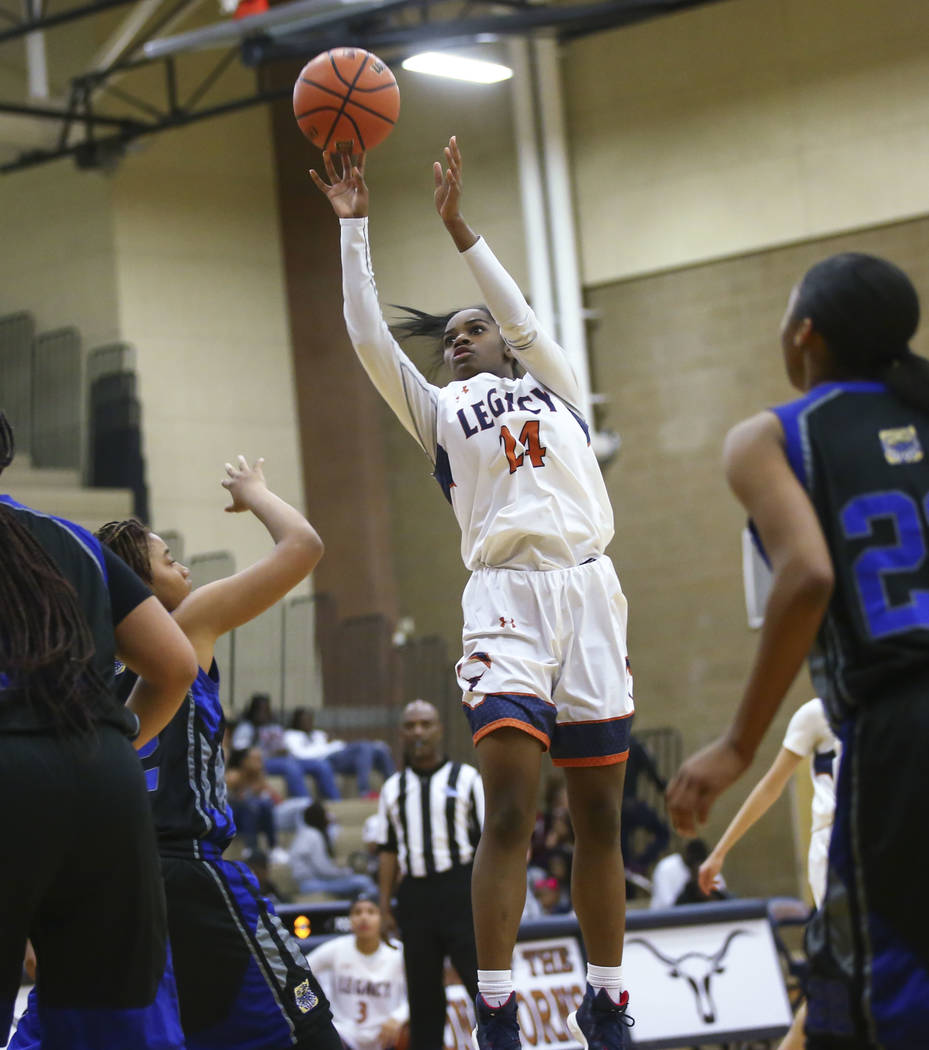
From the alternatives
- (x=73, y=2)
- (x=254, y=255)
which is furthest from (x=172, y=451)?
(x=73, y=2)

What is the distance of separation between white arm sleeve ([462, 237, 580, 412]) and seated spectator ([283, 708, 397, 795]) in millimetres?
11734

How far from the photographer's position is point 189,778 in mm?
4059

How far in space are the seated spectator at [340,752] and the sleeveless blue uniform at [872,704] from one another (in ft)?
45.0

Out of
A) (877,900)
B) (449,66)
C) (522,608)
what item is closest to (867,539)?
(877,900)

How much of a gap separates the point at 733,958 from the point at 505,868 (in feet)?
18.6

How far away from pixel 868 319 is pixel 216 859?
2209 mm

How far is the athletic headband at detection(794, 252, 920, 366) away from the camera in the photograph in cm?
301

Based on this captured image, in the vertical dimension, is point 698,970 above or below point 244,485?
below

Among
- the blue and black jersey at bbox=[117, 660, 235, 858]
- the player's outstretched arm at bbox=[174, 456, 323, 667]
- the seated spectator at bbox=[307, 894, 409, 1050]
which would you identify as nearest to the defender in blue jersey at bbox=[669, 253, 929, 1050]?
the player's outstretched arm at bbox=[174, 456, 323, 667]

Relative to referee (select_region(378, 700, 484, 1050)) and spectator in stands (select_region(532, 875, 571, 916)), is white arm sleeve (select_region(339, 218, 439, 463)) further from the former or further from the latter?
spectator in stands (select_region(532, 875, 571, 916))

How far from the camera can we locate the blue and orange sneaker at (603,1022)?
14.5ft

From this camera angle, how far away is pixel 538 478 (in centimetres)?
476

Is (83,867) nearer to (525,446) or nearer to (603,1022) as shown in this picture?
(603,1022)

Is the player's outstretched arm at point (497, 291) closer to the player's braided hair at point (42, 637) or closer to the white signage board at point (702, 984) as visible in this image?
the player's braided hair at point (42, 637)
